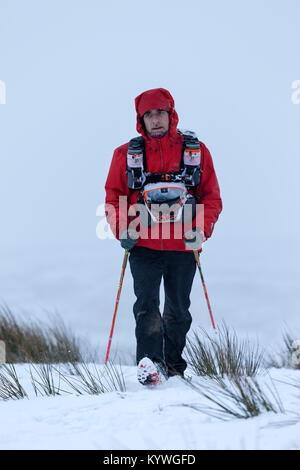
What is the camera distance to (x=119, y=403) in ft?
10.6

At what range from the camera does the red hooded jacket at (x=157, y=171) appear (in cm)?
411

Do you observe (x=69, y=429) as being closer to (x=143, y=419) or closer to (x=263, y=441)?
(x=143, y=419)

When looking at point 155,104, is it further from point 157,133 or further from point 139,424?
point 139,424

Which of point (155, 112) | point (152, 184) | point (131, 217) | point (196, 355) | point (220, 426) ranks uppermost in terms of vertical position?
point (155, 112)

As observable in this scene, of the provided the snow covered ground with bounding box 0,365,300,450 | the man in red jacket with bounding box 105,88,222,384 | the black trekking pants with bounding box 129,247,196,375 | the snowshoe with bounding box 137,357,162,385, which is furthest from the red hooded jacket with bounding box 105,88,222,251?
the snow covered ground with bounding box 0,365,300,450

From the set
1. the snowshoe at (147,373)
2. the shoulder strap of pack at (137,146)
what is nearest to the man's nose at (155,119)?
the shoulder strap of pack at (137,146)

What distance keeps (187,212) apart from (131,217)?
1.50ft

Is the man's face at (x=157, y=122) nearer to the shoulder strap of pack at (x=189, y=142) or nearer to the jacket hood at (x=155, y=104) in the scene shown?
the jacket hood at (x=155, y=104)

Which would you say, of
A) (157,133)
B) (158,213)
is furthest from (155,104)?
(158,213)

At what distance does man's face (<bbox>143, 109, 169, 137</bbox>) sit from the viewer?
4.11 m

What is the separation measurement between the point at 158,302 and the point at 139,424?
5.02 ft

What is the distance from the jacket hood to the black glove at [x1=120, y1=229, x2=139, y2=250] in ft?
2.67

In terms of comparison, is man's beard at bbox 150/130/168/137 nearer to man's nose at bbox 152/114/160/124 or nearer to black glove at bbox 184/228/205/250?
man's nose at bbox 152/114/160/124

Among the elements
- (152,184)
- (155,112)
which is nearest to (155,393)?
→ (152,184)
